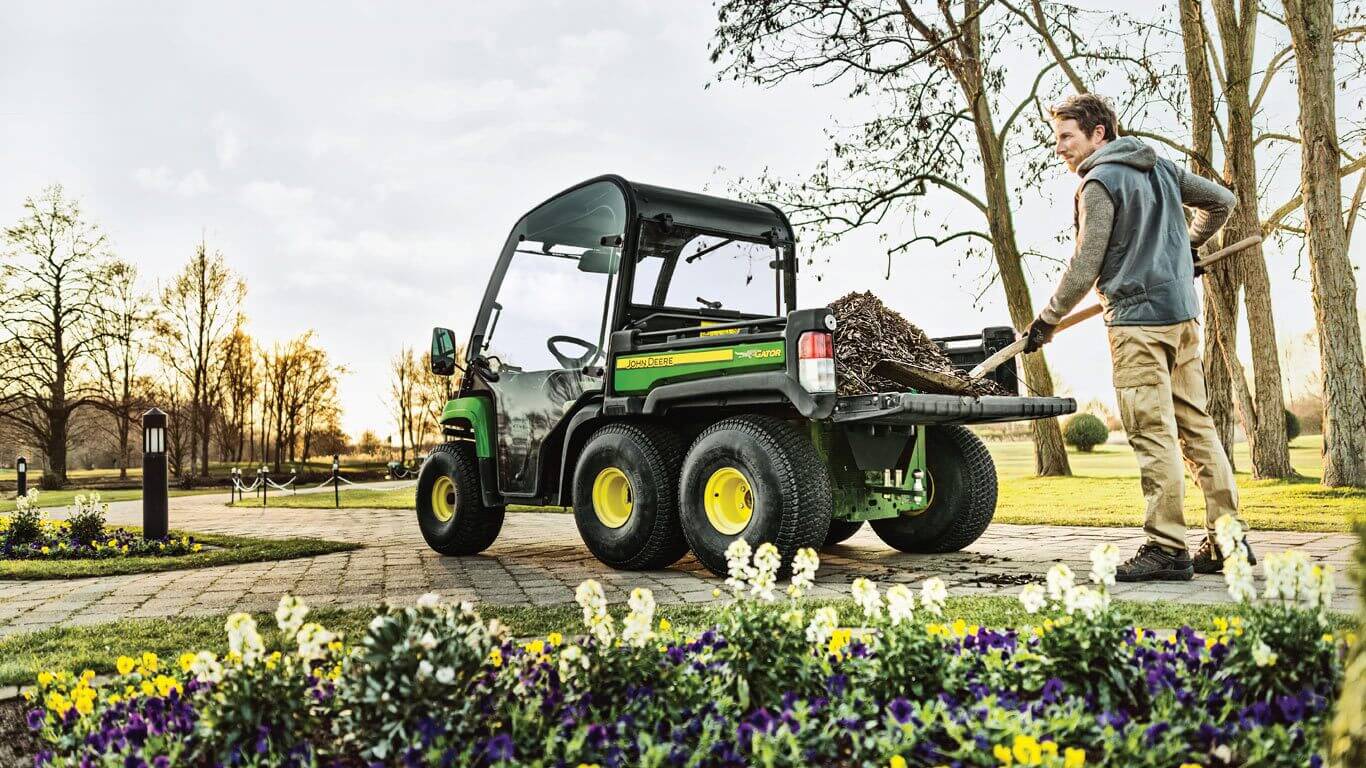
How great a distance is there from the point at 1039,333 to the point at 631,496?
269cm

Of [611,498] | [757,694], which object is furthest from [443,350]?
[757,694]

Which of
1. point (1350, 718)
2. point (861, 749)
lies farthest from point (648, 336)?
point (1350, 718)

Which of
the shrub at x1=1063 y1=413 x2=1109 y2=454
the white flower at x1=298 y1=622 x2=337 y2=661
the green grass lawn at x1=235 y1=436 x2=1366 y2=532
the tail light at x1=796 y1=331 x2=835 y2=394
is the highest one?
the tail light at x1=796 y1=331 x2=835 y2=394

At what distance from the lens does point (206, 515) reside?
632 inches

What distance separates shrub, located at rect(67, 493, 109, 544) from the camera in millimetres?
10023

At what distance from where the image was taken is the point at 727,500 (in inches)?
242

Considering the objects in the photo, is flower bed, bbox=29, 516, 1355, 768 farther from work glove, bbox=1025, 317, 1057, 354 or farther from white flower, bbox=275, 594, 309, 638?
work glove, bbox=1025, 317, 1057, 354

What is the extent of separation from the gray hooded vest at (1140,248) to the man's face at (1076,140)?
→ 0.63 feet

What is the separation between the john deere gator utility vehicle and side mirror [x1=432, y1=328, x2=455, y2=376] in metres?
0.02

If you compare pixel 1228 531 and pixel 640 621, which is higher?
pixel 1228 531

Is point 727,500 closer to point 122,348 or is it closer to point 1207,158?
point 1207,158

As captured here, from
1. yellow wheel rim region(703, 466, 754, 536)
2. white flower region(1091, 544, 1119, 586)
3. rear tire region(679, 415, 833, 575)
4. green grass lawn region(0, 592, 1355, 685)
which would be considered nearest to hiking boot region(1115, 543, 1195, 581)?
green grass lawn region(0, 592, 1355, 685)

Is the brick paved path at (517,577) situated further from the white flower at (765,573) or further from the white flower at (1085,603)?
the white flower at (765,573)

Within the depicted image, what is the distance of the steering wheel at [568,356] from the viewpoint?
7117mm
